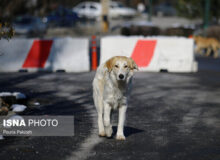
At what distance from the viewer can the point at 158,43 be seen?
17.3 metres

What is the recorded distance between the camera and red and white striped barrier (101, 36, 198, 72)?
56.0ft

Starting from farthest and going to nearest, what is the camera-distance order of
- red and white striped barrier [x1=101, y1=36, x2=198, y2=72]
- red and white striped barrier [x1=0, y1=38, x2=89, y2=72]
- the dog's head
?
red and white striped barrier [x1=101, y1=36, x2=198, y2=72], red and white striped barrier [x1=0, y1=38, x2=89, y2=72], the dog's head

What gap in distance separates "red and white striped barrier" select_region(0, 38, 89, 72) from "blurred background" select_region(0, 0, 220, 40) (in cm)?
1253

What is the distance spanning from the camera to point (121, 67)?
736 centimetres

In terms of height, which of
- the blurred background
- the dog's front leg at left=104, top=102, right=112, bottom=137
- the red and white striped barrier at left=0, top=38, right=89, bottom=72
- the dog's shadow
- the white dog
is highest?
the white dog

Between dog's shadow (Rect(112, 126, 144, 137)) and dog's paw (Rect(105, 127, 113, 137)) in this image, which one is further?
dog's shadow (Rect(112, 126, 144, 137))

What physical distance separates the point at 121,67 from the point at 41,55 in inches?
382

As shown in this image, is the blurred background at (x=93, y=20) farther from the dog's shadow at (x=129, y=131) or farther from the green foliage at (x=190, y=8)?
the dog's shadow at (x=129, y=131)

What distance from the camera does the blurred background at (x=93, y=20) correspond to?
30.3 metres

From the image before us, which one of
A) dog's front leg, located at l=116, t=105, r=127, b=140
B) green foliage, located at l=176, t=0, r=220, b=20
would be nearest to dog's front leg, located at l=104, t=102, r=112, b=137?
dog's front leg, located at l=116, t=105, r=127, b=140

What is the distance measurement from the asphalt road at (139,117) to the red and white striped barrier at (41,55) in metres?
0.60

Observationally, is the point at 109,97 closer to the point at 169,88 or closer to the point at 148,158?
the point at 148,158

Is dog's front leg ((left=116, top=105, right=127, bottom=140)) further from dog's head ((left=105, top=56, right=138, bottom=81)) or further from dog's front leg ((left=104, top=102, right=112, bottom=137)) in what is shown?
dog's head ((left=105, top=56, right=138, bottom=81))

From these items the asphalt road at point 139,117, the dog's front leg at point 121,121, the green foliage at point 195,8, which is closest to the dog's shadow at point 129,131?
the asphalt road at point 139,117
